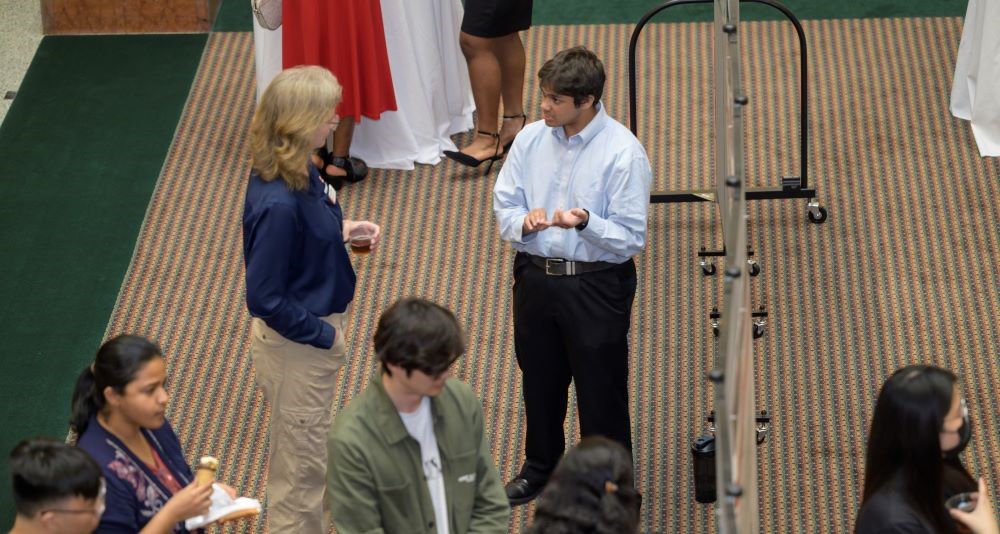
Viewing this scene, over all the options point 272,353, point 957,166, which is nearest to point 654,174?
point 957,166

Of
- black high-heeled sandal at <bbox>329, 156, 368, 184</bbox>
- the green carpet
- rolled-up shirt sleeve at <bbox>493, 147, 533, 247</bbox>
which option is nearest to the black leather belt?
rolled-up shirt sleeve at <bbox>493, 147, 533, 247</bbox>

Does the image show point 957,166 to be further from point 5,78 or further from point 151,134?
point 5,78

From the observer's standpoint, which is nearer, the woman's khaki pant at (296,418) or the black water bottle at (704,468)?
the woman's khaki pant at (296,418)

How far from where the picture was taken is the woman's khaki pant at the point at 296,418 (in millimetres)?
4160

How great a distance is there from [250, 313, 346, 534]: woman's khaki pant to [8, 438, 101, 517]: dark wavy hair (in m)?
1.11

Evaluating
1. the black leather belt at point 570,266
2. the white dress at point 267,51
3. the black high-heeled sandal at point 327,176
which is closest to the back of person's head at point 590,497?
the black leather belt at point 570,266

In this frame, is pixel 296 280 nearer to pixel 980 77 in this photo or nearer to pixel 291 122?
pixel 291 122

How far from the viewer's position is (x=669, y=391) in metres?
5.19

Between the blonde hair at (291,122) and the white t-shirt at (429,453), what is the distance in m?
0.86

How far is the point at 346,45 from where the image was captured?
20.1 feet

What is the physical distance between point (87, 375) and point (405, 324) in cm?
83

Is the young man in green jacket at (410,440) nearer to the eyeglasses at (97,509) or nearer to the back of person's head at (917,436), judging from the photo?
the eyeglasses at (97,509)

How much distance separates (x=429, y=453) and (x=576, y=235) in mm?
1166

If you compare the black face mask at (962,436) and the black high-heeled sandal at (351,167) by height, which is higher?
the black high-heeled sandal at (351,167)
